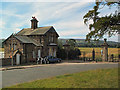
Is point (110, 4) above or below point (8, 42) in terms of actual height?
above

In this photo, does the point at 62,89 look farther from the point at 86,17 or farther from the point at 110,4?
the point at 110,4

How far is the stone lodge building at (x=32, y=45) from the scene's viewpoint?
835 inches

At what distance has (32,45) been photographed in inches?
914

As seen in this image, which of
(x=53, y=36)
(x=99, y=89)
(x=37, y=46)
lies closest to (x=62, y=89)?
(x=99, y=89)

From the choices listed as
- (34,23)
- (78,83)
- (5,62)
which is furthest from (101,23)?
(34,23)

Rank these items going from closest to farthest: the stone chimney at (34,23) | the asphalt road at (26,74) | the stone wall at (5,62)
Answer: the asphalt road at (26,74), the stone wall at (5,62), the stone chimney at (34,23)

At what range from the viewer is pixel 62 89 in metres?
6.66

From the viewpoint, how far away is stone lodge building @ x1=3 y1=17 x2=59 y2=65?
2122cm

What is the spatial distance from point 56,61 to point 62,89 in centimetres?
1695

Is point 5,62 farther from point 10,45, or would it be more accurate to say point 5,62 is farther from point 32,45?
point 32,45

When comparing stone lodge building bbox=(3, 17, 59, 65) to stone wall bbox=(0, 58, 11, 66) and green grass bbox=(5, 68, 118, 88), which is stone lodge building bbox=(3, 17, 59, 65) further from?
green grass bbox=(5, 68, 118, 88)

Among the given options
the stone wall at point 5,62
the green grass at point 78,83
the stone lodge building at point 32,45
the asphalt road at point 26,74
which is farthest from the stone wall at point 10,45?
the green grass at point 78,83

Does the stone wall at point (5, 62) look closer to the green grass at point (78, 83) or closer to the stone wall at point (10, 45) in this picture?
the stone wall at point (10, 45)

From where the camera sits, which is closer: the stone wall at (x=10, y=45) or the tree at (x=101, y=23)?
the tree at (x=101, y=23)
